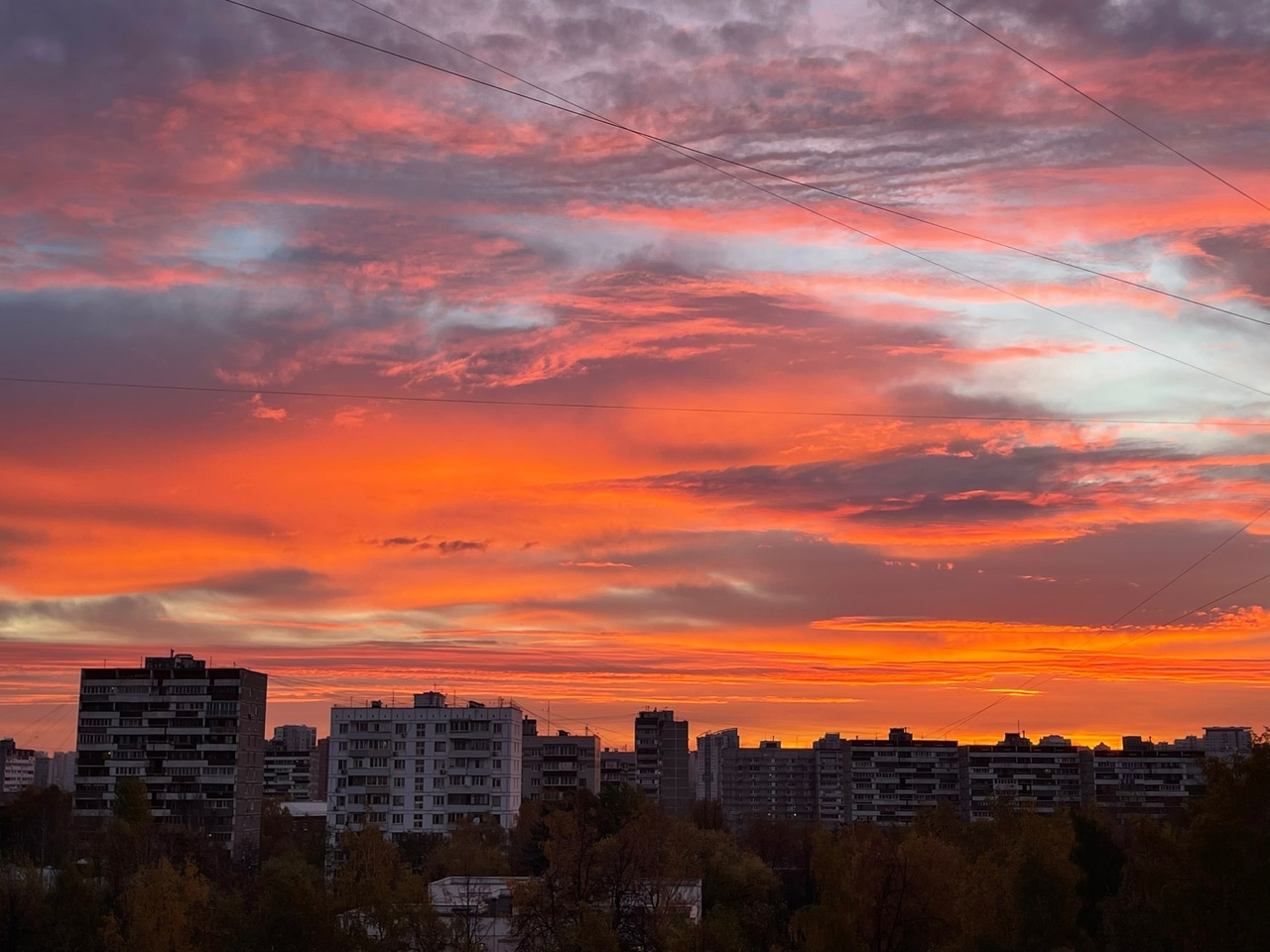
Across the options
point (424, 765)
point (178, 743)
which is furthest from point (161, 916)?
point (178, 743)

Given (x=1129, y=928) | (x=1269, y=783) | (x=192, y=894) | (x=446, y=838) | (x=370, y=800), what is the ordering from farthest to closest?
(x=370, y=800)
(x=446, y=838)
(x=192, y=894)
(x=1129, y=928)
(x=1269, y=783)

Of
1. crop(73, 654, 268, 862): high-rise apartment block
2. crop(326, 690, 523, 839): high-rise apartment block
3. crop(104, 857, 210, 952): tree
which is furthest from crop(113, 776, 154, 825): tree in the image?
crop(104, 857, 210, 952): tree

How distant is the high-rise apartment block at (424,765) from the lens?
15625cm

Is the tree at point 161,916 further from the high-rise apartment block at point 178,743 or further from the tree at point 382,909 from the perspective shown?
the high-rise apartment block at point 178,743

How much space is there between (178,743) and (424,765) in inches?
1132

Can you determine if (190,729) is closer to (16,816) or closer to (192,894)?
(16,816)

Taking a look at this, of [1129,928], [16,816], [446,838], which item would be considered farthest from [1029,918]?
[16,816]

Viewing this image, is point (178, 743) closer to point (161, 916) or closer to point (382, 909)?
point (161, 916)

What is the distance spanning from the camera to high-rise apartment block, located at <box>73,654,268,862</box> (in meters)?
158

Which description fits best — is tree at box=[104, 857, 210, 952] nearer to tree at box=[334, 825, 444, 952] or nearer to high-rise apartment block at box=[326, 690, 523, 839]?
tree at box=[334, 825, 444, 952]

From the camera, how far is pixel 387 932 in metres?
62.0

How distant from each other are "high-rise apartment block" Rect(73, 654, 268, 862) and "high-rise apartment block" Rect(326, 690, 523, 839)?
1040cm

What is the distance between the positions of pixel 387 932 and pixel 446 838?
3351 inches

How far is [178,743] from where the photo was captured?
16038cm
